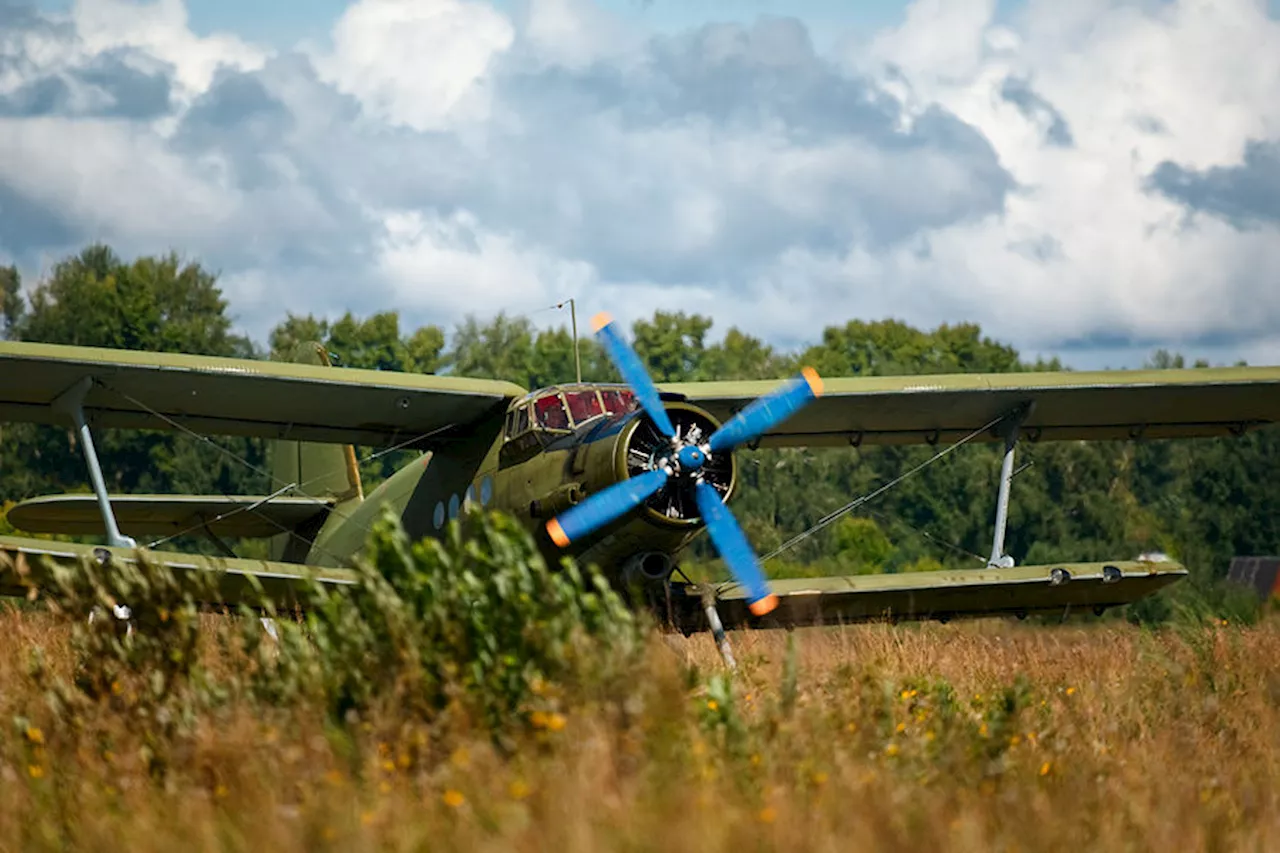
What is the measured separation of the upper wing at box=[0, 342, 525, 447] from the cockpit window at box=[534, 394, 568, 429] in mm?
823

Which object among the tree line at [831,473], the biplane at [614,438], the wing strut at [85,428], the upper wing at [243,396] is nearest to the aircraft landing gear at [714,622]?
the biplane at [614,438]

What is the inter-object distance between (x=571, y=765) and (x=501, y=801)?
0.36 metres

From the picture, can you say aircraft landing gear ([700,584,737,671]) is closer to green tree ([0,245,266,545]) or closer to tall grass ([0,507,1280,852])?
tall grass ([0,507,1280,852])

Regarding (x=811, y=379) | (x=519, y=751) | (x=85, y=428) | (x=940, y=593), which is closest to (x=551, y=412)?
(x=811, y=379)

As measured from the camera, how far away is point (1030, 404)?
49.3 feet

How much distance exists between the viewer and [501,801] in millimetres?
5555

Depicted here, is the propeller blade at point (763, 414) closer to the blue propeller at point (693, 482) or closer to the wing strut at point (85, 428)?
the blue propeller at point (693, 482)

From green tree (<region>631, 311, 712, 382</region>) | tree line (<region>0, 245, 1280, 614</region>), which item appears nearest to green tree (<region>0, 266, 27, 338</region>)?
tree line (<region>0, 245, 1280, 614</region>)

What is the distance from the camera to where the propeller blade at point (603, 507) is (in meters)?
11.5

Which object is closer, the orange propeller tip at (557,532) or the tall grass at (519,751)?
the tall grass at (519,751)

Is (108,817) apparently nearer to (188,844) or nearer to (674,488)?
(188,844)

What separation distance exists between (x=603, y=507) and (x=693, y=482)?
78cm

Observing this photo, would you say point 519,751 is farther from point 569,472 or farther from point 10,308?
point 10,308

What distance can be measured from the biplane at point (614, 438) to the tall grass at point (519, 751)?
3215 mm
